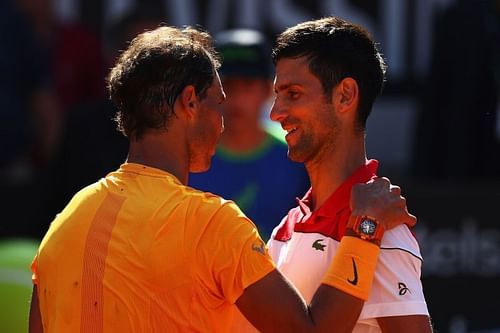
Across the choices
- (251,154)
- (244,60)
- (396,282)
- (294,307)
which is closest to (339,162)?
(396,282)

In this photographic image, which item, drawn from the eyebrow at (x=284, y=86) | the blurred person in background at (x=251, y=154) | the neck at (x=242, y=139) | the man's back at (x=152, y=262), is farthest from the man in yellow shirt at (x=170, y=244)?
the neck at (x=242, y=139)

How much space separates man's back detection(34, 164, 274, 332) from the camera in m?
3.33

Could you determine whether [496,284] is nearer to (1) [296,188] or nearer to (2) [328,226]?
(1) [296,188]

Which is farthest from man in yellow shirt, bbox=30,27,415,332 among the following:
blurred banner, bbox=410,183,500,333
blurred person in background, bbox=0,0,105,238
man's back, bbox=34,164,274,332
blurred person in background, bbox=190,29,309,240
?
blurred person in background, bbox=0,0,105,238

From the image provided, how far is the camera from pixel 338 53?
3.63 meters

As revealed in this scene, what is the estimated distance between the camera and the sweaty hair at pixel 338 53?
363 centimetres

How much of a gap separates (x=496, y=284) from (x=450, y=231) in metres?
0.37

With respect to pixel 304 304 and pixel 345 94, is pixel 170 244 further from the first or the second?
pixel 345 94

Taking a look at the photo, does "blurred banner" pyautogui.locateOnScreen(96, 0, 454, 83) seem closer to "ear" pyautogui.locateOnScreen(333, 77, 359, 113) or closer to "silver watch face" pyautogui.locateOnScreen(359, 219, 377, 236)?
"ear" pyautogui.locateOnScreen(333, 77, 359, 113)

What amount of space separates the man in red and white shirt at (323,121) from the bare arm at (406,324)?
9.2 inches

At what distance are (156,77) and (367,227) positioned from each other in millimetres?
713

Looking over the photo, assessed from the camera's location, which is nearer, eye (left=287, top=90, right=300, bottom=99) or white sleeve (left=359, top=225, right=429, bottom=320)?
white sleeve (left=359, top=225, right=429, bottom=320)

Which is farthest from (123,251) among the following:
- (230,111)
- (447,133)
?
(447,133)

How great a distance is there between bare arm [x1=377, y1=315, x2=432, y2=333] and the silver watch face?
0.24 metres
